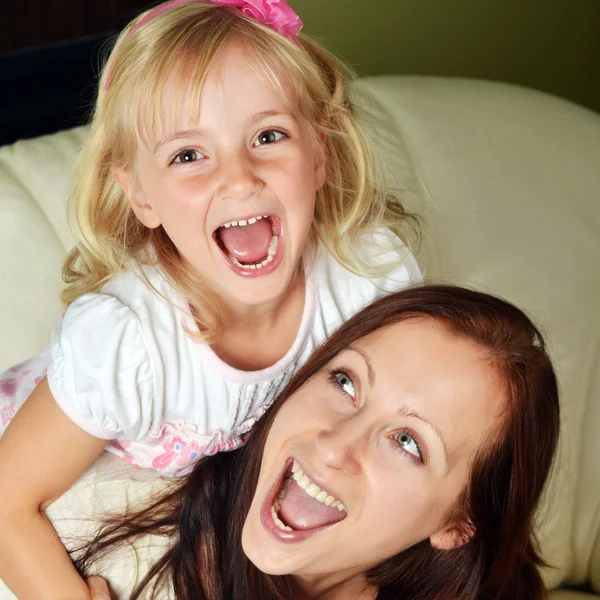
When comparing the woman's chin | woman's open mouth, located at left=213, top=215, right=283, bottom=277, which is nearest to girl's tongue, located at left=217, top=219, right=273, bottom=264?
woman's open mouth, located at left=213, top=215, right=283, bottom=277

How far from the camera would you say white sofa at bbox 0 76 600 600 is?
55.8 inches

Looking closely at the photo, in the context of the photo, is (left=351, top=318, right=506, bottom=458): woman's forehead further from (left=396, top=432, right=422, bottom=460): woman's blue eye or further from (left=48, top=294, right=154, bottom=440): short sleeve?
(left=48, top=294, right=154, bottom=440): short sleeve

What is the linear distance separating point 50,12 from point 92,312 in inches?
50.6

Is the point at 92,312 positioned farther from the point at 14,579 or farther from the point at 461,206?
the point at 461,206

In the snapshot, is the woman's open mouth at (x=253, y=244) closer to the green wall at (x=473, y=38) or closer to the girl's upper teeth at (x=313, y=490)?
the girl's upper teeth at (x=313, y=490)

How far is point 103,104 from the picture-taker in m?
1.18

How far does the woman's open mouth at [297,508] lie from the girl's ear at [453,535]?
0.13 m

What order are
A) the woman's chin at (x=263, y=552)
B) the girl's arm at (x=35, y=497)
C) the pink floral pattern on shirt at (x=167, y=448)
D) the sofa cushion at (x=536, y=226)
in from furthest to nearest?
1. the sofa cushion at (x=536, y=226)
2. the pink floral pattern on shirt at (x=167, y=448)
3. the girl's arm at (x=35, y=497)
4. the woman's chin at (x=263, y=552)

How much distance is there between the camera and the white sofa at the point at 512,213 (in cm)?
142

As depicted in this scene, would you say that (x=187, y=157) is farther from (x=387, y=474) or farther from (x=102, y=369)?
(x=387, y=474)

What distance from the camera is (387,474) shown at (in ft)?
3.37

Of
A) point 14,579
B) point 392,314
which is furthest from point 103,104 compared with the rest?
point 14,579

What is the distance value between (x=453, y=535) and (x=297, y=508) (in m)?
0.19

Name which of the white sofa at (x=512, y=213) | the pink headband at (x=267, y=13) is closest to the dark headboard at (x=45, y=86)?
the white sofa at (x=512, y=213)
